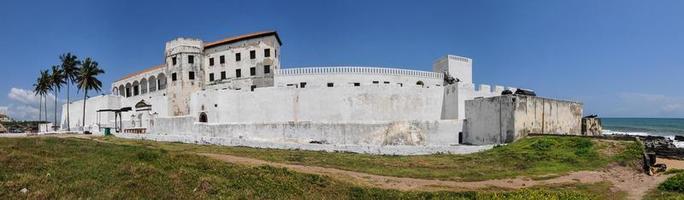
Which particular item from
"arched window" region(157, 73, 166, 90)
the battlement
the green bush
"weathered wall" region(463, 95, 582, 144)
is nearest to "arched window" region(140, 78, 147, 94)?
"arched window" region(157, 73, 166, 90)

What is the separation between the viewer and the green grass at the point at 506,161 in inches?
711

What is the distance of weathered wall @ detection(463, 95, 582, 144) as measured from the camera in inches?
1051

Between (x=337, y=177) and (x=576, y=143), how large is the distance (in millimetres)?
15219

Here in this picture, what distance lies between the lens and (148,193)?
1117 cm

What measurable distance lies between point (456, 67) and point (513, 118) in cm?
1423

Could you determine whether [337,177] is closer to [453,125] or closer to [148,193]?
[148,193]

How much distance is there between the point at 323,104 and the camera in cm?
3303

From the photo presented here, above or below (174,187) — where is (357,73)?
above

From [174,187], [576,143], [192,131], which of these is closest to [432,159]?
[576,143]

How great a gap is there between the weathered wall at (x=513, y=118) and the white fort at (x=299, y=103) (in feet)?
0.69

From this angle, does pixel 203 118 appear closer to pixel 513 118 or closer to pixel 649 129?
pixel 513 118

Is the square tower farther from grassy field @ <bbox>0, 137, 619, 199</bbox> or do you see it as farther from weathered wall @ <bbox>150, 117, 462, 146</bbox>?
grassy field @ <bbox>0, 137, 619, 199</bbox>

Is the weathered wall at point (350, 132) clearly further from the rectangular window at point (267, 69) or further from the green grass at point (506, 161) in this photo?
the rectangular window at point (267, 69)

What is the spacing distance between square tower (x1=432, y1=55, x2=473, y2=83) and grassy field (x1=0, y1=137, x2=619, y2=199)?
24123 mm
